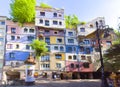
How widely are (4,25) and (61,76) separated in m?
17.5

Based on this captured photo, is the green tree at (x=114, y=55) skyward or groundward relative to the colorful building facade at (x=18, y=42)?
groundward

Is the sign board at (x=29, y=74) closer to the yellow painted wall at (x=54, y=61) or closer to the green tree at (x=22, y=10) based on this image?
the yellow painted wall at (x=54, y=61)

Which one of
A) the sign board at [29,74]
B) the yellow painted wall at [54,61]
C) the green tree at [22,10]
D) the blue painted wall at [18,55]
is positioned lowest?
the sign board at [29,74]

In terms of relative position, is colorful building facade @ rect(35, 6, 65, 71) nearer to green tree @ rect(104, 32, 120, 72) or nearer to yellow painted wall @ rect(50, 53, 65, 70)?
yellow painted wall @ rect(50, 53, 65, 70)

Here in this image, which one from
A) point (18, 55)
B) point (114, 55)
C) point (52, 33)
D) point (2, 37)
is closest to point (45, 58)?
point (18, 55)

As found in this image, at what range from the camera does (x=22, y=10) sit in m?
45.2

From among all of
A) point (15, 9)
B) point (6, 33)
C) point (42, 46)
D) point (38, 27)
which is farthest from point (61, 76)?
point (15, 9)

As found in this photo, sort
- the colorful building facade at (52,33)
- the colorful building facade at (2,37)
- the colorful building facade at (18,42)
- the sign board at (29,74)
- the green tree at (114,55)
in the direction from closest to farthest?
the green tree at (114,55), the sign board at (29,74), the colorful building facade at (2,37), the colorful building facade at (18,42), the colorful building facade at (52,33)

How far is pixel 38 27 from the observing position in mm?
45531

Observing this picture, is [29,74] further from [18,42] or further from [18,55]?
[18,42]

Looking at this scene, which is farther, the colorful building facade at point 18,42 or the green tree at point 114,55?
the colorful building facade at point 18,42

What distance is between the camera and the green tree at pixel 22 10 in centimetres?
4506

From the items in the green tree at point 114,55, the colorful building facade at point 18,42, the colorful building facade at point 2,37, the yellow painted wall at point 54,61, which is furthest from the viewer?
the yellow painted wall at point 54,61

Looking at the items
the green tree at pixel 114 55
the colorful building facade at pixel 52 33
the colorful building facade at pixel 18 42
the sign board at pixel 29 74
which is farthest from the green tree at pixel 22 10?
the green tree at pixel 114 55
